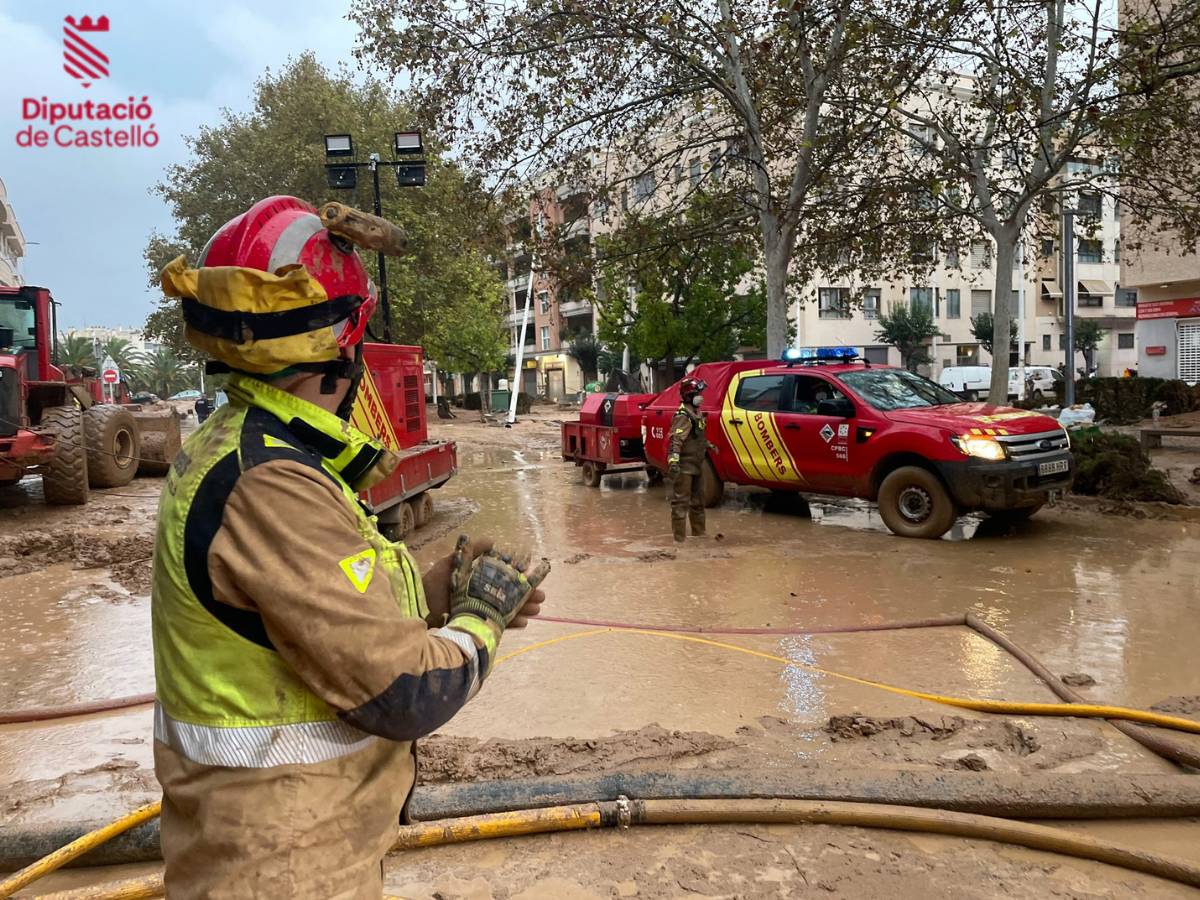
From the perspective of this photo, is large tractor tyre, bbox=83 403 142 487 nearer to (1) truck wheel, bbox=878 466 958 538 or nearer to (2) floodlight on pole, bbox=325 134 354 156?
(2) floodlight on pole, bbox=325 134 354 156

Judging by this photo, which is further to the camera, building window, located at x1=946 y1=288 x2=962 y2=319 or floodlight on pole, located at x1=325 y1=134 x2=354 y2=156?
building window, located at x1=946 y1=288 x2=962 y2=319

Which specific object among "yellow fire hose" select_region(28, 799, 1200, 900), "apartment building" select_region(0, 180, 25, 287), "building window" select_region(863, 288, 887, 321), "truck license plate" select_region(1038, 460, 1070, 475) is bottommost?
"yellow fire hose" select_region(28, 799, 1200, 900)

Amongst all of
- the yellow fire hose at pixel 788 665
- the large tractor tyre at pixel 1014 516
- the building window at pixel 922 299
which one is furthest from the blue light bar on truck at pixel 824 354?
the building window at pixel 922 299

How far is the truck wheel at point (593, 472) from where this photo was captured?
1403 cm

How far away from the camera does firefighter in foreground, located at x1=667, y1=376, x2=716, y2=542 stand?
31.6 feet

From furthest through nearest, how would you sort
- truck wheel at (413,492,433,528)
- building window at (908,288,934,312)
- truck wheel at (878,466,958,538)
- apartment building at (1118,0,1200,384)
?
building window at (908,288,934,312)
apartment building at (1118,0,1200,384)
truck wheel at (413,492,433,528)
truck wheel at (878,466,958,538)

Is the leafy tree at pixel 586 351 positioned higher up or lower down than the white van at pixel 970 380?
higher up

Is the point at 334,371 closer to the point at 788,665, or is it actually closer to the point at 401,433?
the point at 788,665

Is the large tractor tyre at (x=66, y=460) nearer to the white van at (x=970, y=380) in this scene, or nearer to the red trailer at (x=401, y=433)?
the red trailer at (x=401, y=433)

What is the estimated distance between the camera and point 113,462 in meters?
13.4

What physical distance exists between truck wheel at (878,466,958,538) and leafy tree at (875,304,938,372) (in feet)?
124

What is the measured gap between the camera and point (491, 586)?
1.67 meters

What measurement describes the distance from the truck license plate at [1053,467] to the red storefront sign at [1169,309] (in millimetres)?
21829

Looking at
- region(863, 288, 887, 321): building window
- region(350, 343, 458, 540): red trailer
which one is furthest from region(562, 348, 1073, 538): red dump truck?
region(863, 288, 887, 321): building window
